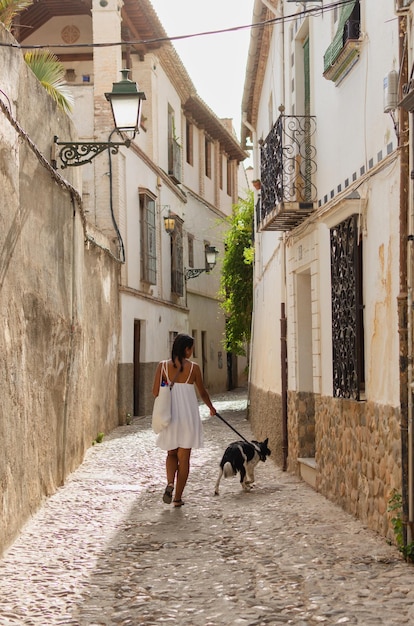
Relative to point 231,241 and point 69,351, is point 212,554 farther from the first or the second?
point 231,241

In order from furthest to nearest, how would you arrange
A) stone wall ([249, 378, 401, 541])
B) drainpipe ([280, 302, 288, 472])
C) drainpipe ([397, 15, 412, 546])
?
drainpipe ([280, 302, 288, 472]) → stone wall ([249, 378, 401, 541]) → drainpipe ([397, 15, 412, 546])

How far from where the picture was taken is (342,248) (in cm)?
849

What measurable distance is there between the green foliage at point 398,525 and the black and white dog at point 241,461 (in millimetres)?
2897

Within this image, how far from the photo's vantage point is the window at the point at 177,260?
26578 mm

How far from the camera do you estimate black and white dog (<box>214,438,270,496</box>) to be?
9523mm

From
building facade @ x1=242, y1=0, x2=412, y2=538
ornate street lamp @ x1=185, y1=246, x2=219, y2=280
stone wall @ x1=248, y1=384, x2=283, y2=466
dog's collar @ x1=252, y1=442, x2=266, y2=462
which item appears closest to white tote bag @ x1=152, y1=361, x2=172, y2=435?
building facade @ x1=242, y1=0, x2=412, y2=538

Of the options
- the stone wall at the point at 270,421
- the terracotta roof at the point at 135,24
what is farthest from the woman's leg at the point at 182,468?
the terracotta roof at the point at 135,24

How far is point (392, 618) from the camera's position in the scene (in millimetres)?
4996

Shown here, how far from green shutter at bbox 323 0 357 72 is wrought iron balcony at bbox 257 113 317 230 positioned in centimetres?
157

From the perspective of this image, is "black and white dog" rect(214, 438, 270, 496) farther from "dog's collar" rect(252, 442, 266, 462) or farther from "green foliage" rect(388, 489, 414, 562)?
"green foliage" rect(388, 489, 414, 562)

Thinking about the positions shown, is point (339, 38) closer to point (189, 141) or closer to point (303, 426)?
point (303, 426)

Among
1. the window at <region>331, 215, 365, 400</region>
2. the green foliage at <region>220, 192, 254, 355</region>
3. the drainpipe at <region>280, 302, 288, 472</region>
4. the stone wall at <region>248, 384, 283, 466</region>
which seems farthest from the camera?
the green foliage at <region>220, 192, 254, 355</region>

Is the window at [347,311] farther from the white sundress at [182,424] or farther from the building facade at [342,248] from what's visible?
the white sundress at [182,424]

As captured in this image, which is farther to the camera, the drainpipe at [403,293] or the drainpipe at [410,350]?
the drainpipe at [403,293]
